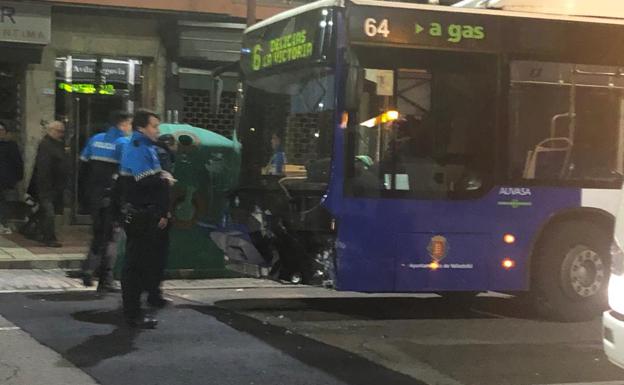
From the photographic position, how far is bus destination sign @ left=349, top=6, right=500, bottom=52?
802 cm

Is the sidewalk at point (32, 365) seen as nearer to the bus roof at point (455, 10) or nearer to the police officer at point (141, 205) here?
the police officer at point (141, 205)

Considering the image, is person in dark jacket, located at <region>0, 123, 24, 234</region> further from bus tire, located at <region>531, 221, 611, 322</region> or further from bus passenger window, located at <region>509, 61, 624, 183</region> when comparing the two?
bus tire, located at <region>531, 221, 611, 322</region>

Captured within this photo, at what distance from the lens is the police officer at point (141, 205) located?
7627 mm

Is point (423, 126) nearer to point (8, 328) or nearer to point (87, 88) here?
point (8, 328)

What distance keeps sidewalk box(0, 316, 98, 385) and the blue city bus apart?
2503 millimetres

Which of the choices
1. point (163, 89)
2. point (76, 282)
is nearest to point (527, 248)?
point (76, 282)

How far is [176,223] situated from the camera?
1082cm

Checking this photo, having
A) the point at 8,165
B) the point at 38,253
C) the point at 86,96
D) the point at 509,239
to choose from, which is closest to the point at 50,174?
the point at 38,253

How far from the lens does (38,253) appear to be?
40.7 feet

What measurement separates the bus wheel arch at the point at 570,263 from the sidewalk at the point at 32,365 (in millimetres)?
4575

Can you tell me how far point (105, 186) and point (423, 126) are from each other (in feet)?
11.9

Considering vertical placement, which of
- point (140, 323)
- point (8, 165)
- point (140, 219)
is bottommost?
point (140, 323)

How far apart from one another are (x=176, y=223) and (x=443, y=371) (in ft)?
17.0

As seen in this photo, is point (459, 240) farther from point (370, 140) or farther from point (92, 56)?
point (92, 56)
